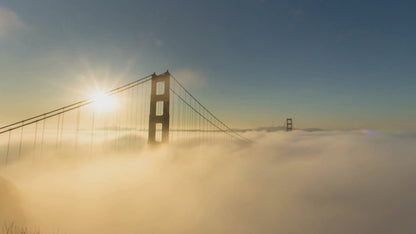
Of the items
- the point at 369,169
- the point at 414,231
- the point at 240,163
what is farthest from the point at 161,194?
the point at 369,169

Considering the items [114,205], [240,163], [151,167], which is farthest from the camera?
[240,163]

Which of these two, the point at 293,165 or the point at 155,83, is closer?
the point at 155,83

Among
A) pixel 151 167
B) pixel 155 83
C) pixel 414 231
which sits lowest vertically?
pixel 414 231

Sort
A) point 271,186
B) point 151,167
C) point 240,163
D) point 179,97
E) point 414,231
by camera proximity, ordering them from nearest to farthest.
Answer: point 179,97 < point 414,231 < point 271,186 < point 151,167 < point 240,163

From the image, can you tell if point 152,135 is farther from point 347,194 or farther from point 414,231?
point 414,231

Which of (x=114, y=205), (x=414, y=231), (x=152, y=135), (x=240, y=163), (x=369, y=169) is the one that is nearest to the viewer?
(x=152, y=135)

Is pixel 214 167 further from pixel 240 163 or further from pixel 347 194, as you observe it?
pixel 347 194

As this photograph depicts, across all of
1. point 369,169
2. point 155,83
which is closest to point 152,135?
point 155,83

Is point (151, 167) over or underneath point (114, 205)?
over

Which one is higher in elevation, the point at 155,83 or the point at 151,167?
the point at 155,83
